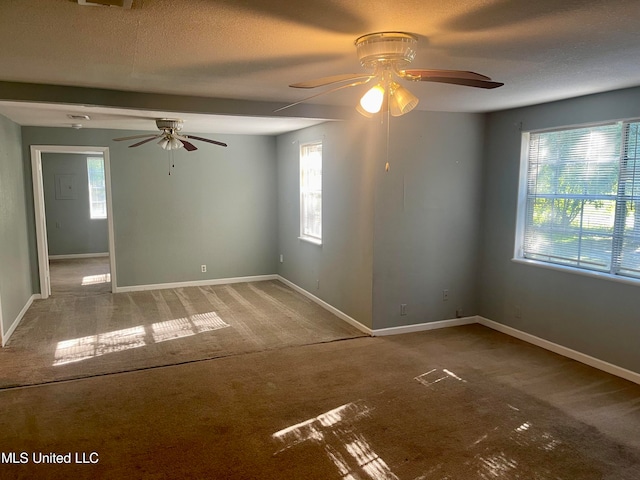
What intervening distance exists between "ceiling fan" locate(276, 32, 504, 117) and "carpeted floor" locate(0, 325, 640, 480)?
6.72 feet

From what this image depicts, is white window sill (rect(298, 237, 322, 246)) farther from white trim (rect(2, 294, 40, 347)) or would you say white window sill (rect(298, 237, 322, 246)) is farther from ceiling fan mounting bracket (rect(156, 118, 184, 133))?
white trim (rect(2, 294, 40, 347))

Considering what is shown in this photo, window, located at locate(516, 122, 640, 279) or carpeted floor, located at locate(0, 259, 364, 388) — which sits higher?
window, located at locate(516, 122, 640, 279)

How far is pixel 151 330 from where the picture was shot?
4996mm

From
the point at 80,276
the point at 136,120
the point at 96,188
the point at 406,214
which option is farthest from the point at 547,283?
the point at 96,188

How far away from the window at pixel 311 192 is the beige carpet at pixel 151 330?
3.13 feet

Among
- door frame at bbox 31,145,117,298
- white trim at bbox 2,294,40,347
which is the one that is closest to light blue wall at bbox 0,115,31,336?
white trim at bbox 2,294,40,347

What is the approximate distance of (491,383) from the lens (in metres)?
3.69

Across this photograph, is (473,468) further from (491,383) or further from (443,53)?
(443,53)

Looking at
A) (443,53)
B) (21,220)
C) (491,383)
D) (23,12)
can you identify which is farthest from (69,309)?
(443,53)

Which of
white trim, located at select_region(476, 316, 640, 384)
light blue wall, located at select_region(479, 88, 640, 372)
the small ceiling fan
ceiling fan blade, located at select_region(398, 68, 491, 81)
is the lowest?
white trim, located at select_region(476, 316, 640, 384)

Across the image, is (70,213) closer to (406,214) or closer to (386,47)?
(406,214)

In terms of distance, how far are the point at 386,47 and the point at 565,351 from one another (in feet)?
11.4

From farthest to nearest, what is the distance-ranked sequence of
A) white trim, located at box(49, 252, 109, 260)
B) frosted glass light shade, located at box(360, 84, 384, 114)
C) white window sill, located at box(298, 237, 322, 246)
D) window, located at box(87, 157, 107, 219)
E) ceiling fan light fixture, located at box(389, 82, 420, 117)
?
window, located at box(87, 157, 107, 219) < white trim, located at box(49, 252, 109, 260) < white window sill, located at box(298, 237, 322, 246) < ceiling fan light fixture, located at box(389, 82, 420, 117) < frosted glass light shade, located at box(360, 84, 384, 114)

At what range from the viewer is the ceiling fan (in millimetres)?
2156
